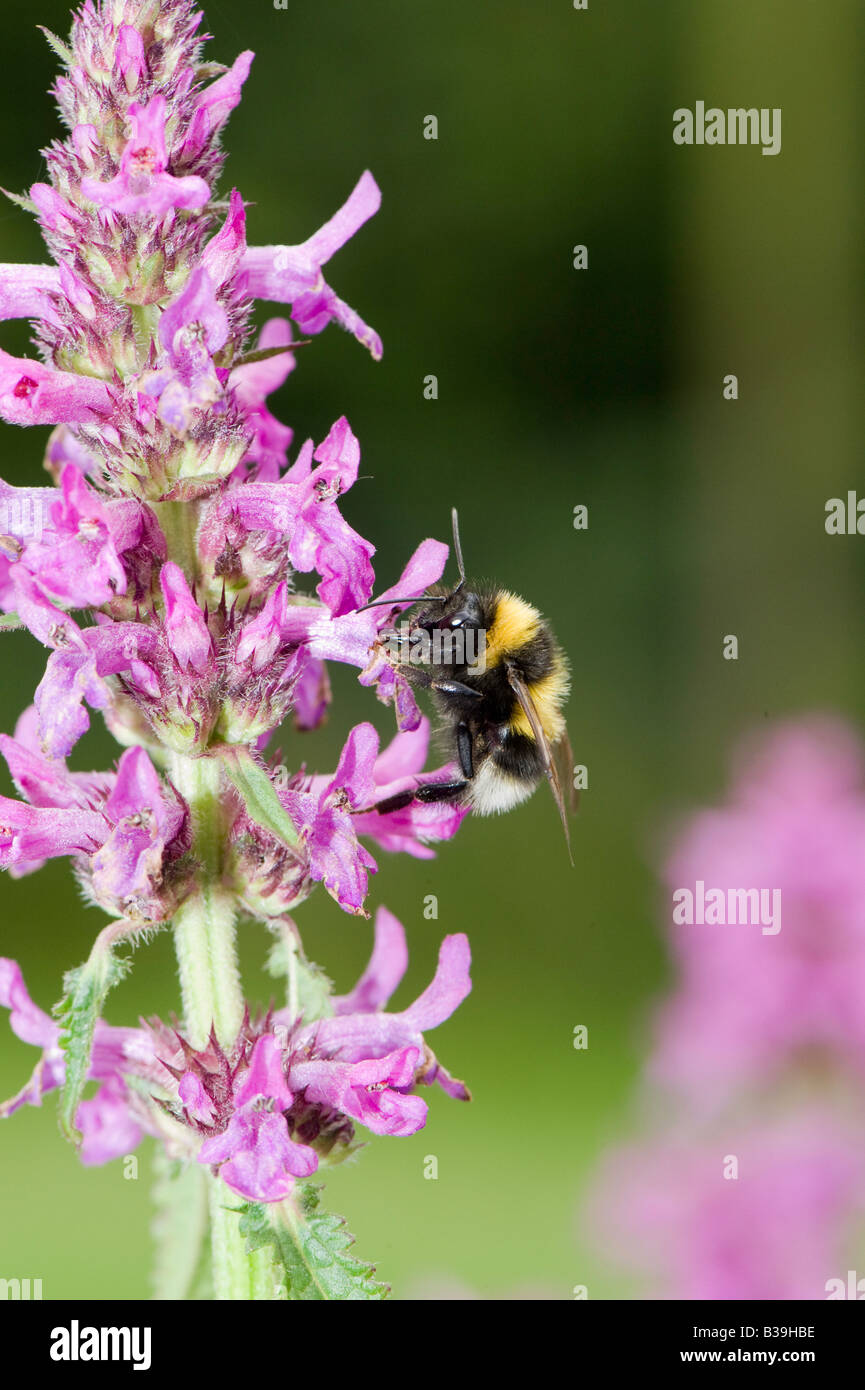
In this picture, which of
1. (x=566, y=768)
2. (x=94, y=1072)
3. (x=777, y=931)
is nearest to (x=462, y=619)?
(x=566, y=768)

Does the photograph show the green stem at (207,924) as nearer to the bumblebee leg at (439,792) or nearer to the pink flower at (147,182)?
the bumblebee leg at (439,792)

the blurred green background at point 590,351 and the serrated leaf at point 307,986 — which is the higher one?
the blurred green background at point 590,351

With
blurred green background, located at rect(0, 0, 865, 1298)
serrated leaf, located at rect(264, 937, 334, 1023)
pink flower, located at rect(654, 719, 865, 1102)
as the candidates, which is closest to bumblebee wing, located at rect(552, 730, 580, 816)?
serrated leaf, located at rect(264, 937, 334, 1023)

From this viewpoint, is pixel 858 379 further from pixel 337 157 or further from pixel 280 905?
pixel 280 905

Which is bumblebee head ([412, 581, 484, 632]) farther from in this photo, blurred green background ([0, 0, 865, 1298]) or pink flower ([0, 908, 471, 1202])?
blurred green background ([0, 0, 865, 1298])

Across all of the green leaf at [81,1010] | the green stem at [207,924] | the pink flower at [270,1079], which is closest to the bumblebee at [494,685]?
the pink flower at [270,1079]
